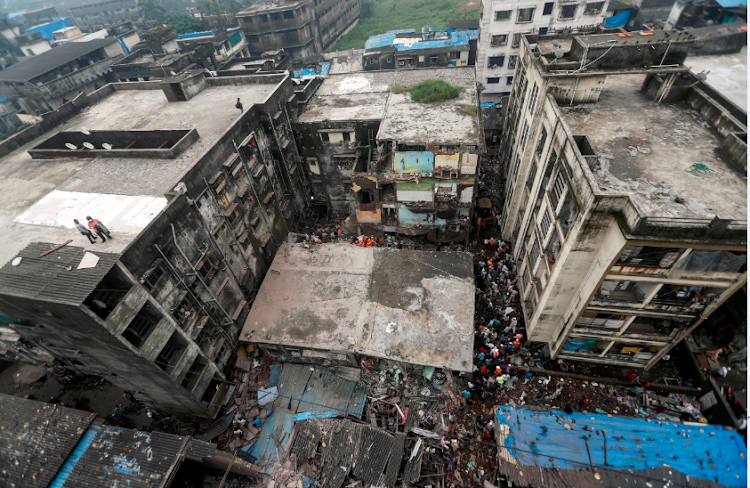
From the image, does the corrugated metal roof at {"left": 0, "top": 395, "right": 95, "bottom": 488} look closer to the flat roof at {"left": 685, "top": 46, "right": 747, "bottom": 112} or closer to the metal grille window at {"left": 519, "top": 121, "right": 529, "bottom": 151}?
the metal grille window at {"left": 519, "top": 121, "right": 529, "bottom": 151}

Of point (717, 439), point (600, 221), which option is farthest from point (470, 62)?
point (717, 439)

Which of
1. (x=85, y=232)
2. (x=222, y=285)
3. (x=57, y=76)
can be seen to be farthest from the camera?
(x=57, y=76)

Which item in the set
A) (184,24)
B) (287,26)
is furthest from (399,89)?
(184,24)

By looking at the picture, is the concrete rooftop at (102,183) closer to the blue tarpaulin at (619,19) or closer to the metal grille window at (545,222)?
the metal grille window at (545,222)

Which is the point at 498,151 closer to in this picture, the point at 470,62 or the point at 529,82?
the point at 529,82

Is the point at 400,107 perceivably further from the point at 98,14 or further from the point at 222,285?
the point at 98,14

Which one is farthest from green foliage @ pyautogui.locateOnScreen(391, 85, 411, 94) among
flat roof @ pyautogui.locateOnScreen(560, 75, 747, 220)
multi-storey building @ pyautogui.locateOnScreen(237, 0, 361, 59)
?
multi-storey building @ pyautogui.locateOnScreen(237, 0, 361, 59)

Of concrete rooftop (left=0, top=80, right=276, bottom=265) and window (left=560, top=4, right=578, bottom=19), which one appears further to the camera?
window (left=560, top=4, right=578, bottom=19)
